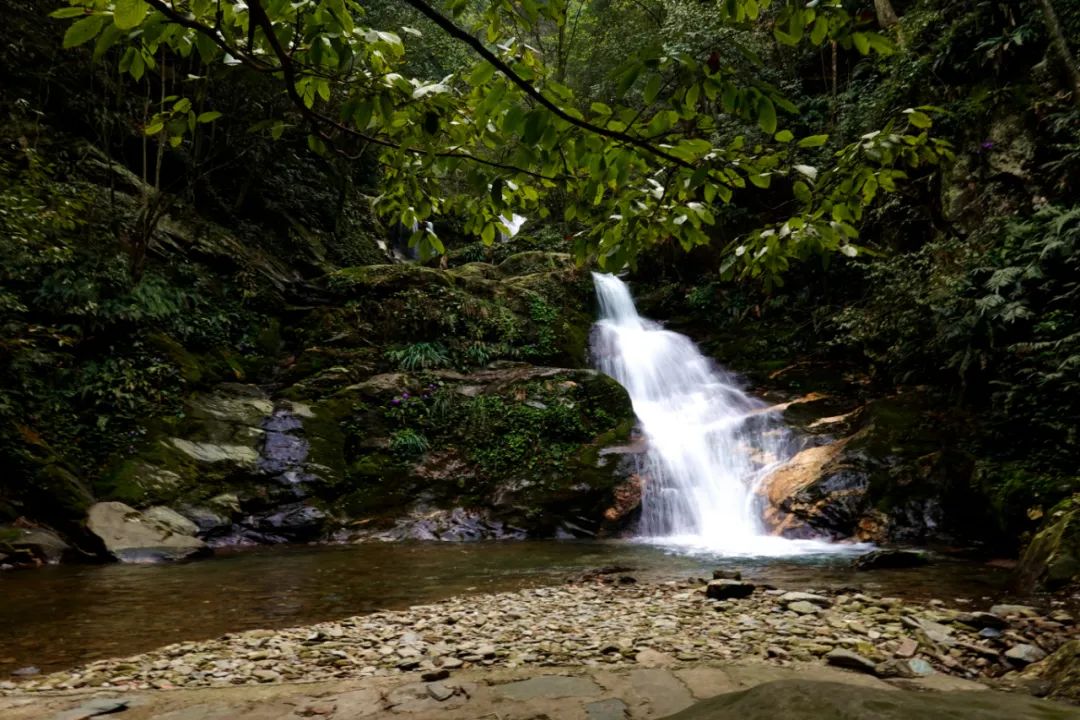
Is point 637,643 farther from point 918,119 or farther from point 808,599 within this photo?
point 918,119

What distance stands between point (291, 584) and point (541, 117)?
19.3ft

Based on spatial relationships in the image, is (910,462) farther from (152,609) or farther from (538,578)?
(152,609)

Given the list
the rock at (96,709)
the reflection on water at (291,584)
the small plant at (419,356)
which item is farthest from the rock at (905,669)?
the small plant at (419,356)

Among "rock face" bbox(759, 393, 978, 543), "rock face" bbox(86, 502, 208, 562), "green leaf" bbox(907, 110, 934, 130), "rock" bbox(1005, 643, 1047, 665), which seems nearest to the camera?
"green leaf" bbox(907, 110, 934, 130)

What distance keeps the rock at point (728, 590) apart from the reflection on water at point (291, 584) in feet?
2.76

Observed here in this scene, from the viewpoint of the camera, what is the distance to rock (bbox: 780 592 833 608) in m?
4.27

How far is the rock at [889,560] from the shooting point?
231 inches

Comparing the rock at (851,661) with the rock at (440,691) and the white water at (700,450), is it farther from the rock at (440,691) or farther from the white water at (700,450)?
the white water at (700,450)

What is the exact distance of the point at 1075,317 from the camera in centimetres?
698

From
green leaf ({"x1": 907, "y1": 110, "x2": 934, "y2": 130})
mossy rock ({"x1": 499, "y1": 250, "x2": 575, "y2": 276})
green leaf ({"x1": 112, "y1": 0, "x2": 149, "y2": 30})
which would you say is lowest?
green leaf ({"x1": 112, "y1": 0, "x2": 149, "y2": 30})

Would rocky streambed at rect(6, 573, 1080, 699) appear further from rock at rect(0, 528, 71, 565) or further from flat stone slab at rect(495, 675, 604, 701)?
rock at rect(0, 528, 71, 565)

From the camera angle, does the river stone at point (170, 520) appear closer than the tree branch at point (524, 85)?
No

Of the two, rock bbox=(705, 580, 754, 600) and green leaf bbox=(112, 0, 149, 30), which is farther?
rock bbox=(705, 580, 754, 600)

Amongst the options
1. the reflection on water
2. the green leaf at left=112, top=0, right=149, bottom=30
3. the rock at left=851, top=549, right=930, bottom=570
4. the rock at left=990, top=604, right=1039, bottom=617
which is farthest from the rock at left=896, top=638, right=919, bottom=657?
the green leaf at left=112, top=0, right=149, bottom=30
